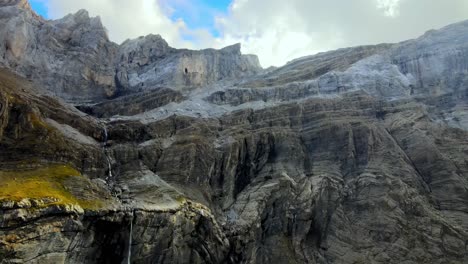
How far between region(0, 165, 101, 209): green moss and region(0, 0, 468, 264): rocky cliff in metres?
0.23

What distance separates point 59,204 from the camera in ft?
156

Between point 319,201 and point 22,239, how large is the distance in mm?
38476

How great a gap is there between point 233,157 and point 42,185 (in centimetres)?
2938

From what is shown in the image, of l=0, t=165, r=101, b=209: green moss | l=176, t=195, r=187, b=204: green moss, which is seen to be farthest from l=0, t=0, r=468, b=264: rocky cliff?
l=176, t=195, r=187, b=204: green moss

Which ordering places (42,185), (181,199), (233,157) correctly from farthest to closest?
(233,157)
(181,199)
(42,185)

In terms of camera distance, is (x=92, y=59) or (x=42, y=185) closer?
(x=42, y=185)

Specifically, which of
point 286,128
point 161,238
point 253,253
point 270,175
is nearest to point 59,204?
point 161,238

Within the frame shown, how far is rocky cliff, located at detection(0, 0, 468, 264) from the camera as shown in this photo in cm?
5316

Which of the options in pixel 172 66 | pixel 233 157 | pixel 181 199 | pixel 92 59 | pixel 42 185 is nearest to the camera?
pixel 42 185

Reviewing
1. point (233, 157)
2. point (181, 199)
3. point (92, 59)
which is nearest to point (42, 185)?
point (181, 199)

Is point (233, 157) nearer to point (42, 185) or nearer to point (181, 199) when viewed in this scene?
point (181, 199)

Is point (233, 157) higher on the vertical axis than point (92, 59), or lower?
lower

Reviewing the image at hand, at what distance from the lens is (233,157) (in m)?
73.1

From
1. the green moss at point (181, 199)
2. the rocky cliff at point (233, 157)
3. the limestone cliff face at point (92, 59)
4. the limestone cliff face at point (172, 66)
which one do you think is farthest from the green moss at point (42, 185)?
the limestone cliff face at point (172, 66)
